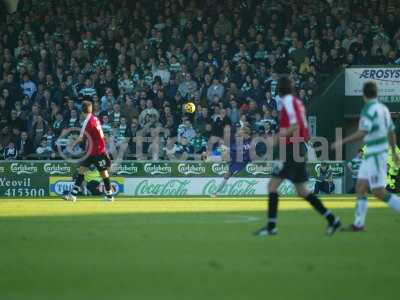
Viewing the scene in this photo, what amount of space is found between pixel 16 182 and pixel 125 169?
3.13 meters

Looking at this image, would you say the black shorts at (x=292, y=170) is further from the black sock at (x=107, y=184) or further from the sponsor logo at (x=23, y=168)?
the sponsor logo at (x=23, y=168)

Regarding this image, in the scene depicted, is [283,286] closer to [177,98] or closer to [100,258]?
[100,258]

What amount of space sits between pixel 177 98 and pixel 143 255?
19.2m

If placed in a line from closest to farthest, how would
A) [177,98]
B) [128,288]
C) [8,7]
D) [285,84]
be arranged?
1. [128,288]
2. [285,84]
3. [177,98]
4. [8,7]

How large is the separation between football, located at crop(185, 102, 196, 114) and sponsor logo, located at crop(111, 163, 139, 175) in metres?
2.56

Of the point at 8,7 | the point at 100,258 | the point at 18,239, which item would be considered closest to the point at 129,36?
the point at 8,7

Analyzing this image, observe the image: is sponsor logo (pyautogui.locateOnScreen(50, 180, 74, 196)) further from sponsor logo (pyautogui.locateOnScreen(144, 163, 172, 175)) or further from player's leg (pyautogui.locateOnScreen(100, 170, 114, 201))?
player's leg (pyautogui.locateOnScreen(100, 170, 114, 201))

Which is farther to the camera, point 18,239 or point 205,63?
point 205,63

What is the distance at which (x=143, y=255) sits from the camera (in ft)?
36.5

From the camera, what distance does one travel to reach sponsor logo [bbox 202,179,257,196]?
92.2ft

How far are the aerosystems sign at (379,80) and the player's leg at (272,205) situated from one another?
18.3 meters

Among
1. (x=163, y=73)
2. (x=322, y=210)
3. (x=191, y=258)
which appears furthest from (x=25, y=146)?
(x=191, y=258)

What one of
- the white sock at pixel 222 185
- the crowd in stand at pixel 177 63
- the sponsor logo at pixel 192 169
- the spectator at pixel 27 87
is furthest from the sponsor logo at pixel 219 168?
the spectator at pixel 27 87

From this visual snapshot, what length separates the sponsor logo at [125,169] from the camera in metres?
28.2
